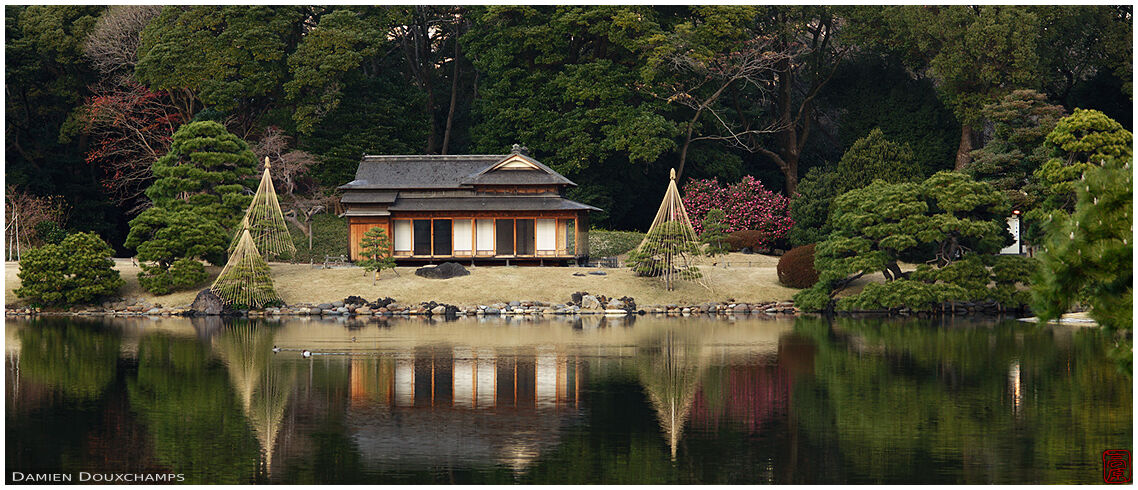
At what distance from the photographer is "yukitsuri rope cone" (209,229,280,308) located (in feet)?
109

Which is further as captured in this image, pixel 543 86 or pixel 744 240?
pixel 543 86

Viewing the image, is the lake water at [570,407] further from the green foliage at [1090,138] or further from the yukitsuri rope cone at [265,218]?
the yukitsuri rope cone at [265,218]

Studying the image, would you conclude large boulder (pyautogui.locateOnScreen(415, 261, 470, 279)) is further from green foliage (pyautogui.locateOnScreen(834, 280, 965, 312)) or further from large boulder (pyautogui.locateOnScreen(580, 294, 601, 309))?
green foliage (pyautogui.locateOnScreen(834, 280, 965, 312))

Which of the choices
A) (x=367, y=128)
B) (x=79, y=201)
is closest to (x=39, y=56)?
(x=79, y=201)

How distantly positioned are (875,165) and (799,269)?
8.11 m

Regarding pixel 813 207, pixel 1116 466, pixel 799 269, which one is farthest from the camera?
pixel 813 207

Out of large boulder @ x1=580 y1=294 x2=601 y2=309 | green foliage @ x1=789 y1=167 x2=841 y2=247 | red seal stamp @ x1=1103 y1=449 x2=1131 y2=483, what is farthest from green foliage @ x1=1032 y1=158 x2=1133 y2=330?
green foliage @ x1=789 y1=167 x2=841 y2=247

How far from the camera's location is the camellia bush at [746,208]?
44.3m

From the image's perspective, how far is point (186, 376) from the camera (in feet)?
65.6

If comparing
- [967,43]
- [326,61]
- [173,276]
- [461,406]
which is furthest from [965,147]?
[461,406]

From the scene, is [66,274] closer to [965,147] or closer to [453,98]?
[453,98]

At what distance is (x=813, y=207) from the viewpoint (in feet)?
138

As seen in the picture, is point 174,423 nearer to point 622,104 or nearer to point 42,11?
point 622,104

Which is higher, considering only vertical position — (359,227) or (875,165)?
(875,165)
